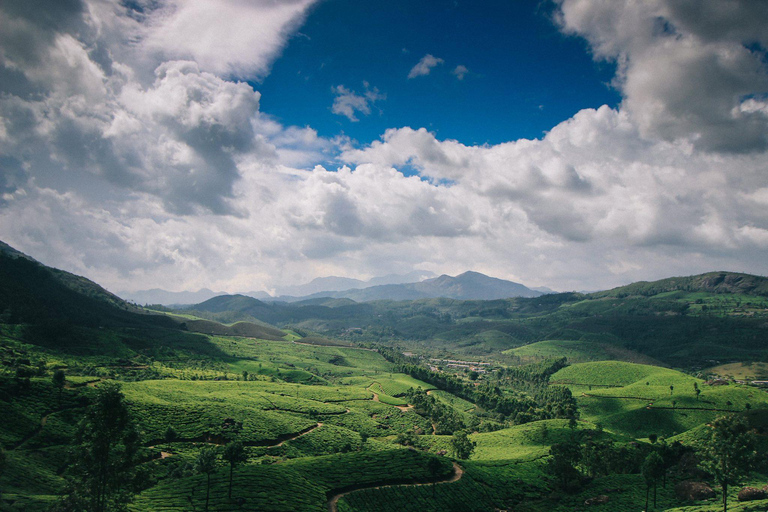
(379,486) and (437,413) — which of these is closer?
(379,486)

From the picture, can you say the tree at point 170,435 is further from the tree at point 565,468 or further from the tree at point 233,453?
the tree at point 565,468

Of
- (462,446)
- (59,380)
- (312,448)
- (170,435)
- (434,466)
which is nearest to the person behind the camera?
(434,466)

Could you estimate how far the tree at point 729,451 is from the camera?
52.1 m

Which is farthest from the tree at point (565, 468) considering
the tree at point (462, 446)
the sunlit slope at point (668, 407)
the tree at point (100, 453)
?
the tree at point (100, 453)

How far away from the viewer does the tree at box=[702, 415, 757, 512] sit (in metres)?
52.1

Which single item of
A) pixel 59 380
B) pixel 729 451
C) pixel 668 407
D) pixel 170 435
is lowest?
pixel 668 407

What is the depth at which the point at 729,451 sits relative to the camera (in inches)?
2063

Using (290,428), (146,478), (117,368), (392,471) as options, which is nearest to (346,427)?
(290,428)

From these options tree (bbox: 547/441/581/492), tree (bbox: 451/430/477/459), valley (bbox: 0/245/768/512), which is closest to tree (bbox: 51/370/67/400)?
valley (bbox: 0/245/768/512)

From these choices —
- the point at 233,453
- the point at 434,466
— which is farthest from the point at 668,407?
the point at 233,453

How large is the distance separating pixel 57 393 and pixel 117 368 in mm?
72954

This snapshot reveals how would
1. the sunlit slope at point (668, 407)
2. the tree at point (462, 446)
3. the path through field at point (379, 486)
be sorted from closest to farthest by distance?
the path through field at point (379, 486) < the tree at point (462, 446) < the sunlit slope at point (668, 407)

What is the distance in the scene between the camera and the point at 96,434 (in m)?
42.9

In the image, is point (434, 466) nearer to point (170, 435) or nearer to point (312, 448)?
point (312, 448)
